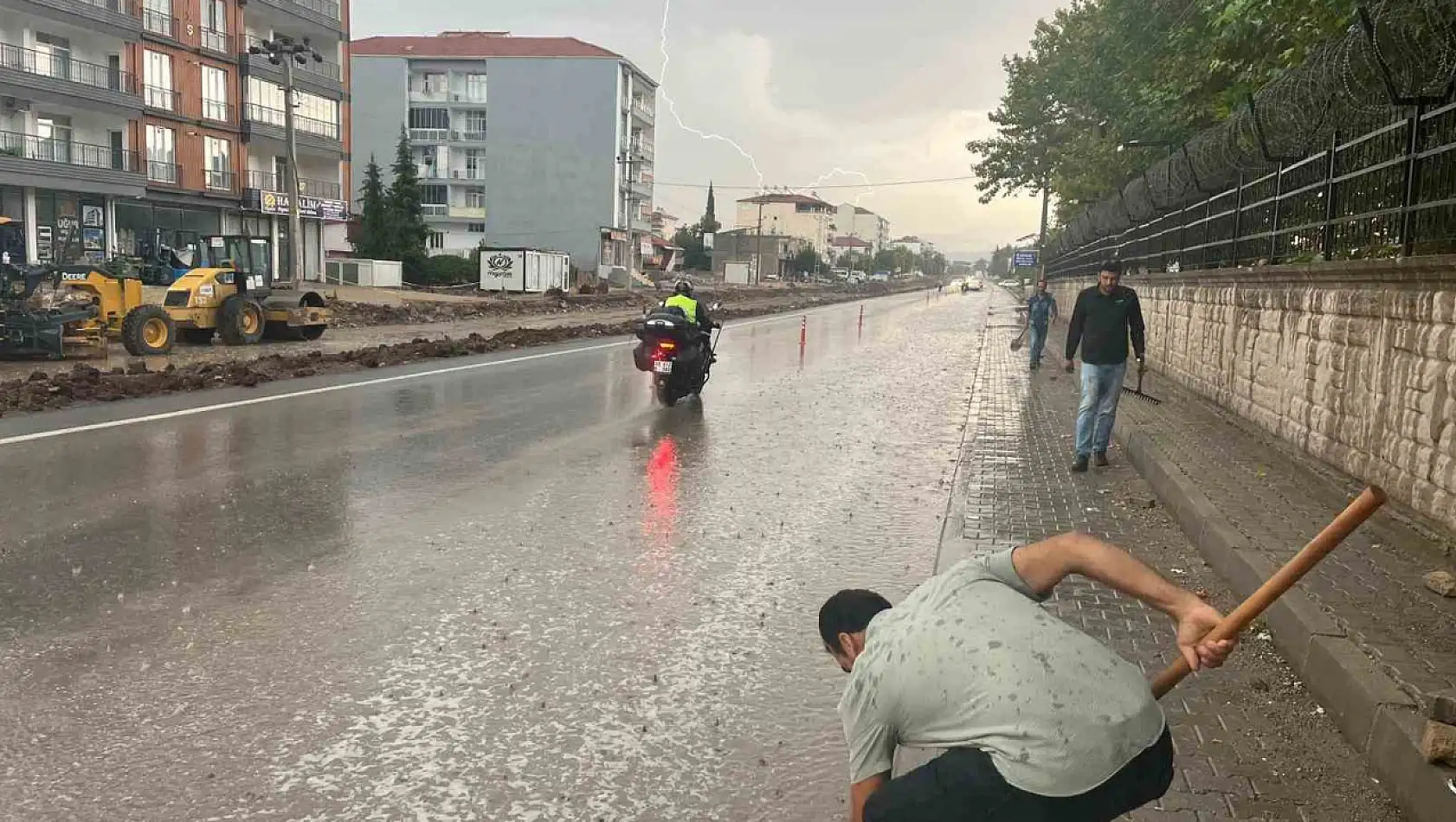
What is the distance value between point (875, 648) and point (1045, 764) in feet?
1.37

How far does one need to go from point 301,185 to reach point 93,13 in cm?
1546

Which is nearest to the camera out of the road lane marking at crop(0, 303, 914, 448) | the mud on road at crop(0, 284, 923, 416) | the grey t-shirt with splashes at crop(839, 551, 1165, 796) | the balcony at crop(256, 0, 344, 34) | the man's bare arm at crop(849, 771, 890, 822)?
the grey t-shirt with splashes at crop(839, 551, 1165, 796)

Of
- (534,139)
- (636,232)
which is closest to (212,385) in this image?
(534,139)

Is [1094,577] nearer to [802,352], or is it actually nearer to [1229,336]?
[1229,336]

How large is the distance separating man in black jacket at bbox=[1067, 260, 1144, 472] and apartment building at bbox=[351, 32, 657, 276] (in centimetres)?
7088

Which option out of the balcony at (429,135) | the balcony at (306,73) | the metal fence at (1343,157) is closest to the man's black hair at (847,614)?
the metal fence at (1343,157)

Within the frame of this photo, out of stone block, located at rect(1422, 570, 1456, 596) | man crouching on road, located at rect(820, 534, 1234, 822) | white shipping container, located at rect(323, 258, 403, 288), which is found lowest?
stone block, located at rect(1422, 570, 1456, 596)

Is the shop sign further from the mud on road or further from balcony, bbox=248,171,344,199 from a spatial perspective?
the mud on road

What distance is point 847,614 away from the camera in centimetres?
257

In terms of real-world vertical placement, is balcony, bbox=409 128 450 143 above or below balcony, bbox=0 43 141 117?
above

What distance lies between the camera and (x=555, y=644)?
5020 millimetres

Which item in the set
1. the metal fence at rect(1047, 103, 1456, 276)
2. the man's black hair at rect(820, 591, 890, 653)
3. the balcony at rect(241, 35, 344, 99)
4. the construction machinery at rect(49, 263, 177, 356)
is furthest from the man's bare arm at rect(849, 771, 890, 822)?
the balcony at rect(241, 35, 344, 99)

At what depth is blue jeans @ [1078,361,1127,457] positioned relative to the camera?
983 centimetres

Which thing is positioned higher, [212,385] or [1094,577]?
[1094,577]
